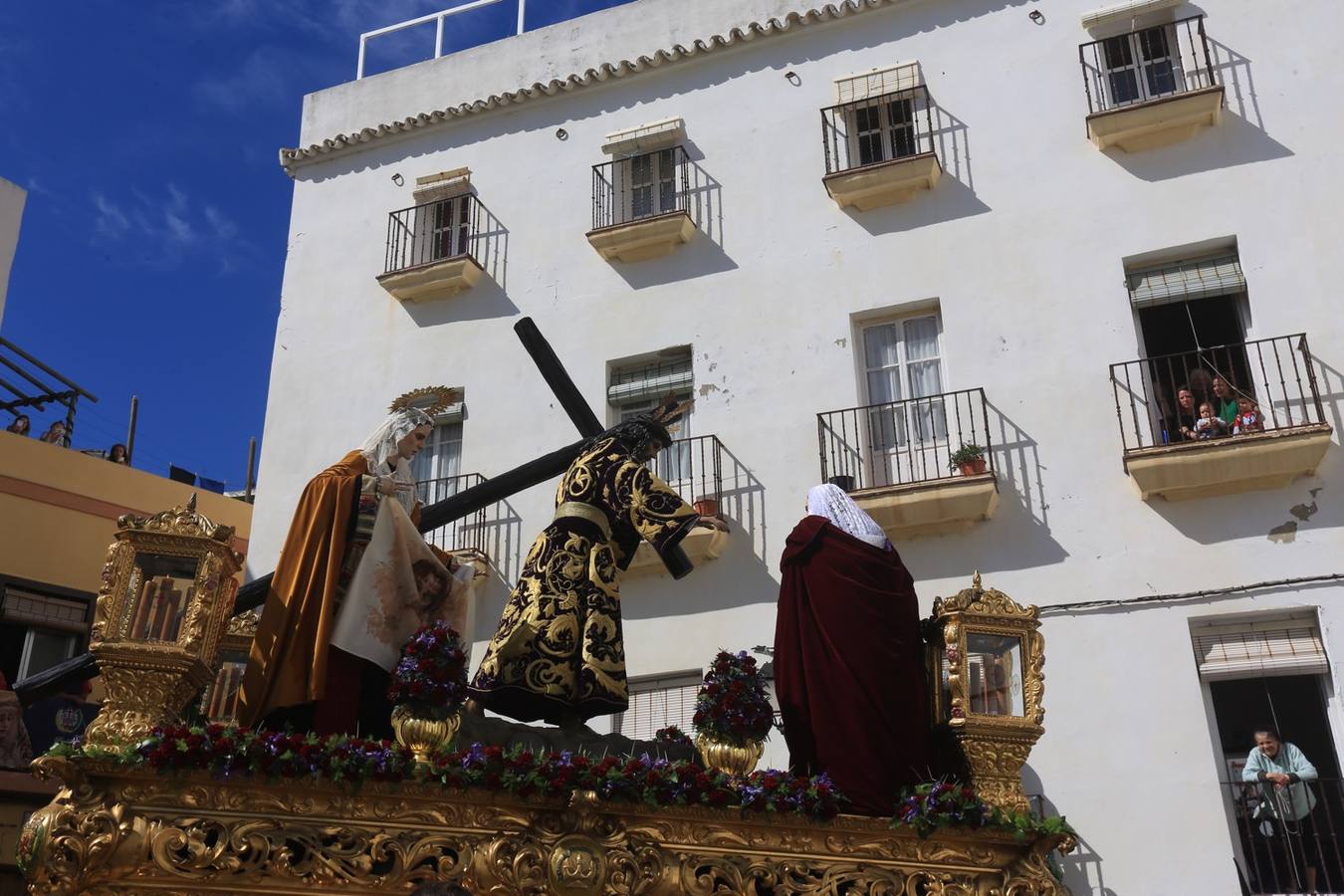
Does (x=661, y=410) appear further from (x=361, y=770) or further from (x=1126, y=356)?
(x=1126, y=356)

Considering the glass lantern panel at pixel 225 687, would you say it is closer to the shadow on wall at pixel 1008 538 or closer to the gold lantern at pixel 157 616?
the gold lantern at pixel 157 616

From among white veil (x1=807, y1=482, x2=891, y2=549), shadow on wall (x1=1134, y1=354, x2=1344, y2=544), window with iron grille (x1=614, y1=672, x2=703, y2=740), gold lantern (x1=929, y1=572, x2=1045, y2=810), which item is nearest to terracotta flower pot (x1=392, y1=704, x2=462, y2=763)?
white veil (x1=807, y1=482, x2=891, y2=549)

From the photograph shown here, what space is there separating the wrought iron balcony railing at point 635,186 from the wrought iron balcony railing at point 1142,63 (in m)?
4.20

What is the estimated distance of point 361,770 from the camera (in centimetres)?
573

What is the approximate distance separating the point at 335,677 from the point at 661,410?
2343 millimetres

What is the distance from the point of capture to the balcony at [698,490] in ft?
40.0

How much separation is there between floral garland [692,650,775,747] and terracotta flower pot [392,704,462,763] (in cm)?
123

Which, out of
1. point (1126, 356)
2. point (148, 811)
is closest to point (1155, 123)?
point (1126, 356)

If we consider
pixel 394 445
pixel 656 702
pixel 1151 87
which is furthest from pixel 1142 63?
pixel 394 445

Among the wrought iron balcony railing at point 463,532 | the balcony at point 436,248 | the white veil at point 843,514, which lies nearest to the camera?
the white veil at point 843,514

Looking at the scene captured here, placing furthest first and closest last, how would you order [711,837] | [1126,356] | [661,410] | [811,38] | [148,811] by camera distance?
[811,38] < [1126,356] < [661,410] < [711,837] < [148,811]

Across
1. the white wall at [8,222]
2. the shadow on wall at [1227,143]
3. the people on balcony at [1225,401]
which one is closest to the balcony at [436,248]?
the white wall at [8,222]

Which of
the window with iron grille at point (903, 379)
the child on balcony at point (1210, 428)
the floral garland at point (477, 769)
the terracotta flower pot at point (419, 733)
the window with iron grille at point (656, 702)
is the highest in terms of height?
the window with iron grille at point (903, 379)

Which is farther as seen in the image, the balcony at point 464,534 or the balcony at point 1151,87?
the balcony at point 464,534
